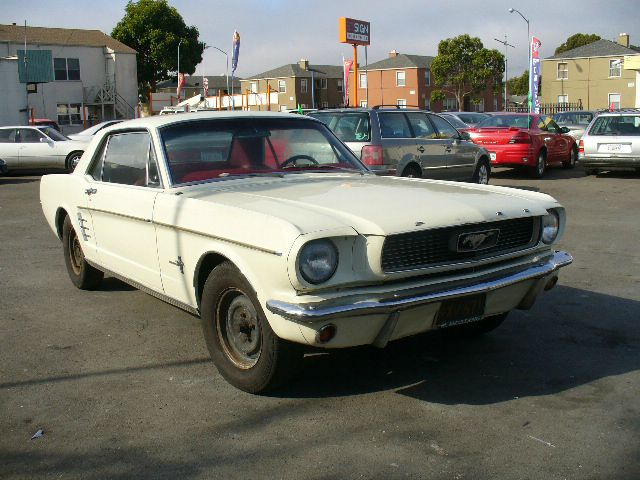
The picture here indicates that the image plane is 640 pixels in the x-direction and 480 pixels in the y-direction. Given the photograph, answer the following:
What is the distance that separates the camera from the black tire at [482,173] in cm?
1401

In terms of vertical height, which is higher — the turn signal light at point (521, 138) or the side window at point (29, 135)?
the side window at point (29, 135)

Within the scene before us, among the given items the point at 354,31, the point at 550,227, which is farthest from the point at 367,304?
the point at 354,31

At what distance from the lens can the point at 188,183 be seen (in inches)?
195

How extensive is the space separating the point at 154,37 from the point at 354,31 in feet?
109

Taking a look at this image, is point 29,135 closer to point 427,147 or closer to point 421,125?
point 421,125

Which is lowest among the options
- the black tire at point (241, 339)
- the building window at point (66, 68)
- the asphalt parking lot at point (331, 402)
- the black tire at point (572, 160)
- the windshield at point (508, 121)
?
the asphalt parking lot at point (331, 402)

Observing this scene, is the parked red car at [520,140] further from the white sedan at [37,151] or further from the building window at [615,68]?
the building window at [615,68]

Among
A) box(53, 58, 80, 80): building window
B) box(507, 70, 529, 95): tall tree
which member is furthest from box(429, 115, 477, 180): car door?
box(507, 70, 529, 95): tall tree

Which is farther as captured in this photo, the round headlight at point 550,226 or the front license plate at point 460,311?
the round headlight at point 550,226

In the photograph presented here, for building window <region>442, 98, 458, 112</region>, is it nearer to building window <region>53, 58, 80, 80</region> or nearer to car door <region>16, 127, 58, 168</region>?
building window <region>53, 58, 80, 80</region>

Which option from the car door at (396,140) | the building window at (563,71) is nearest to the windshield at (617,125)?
the car door at (396,140)

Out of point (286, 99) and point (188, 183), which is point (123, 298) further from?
point (286, 99)

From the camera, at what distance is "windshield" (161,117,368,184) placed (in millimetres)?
5129

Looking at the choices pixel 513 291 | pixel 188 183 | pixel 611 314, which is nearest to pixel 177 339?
pixel 188 183
